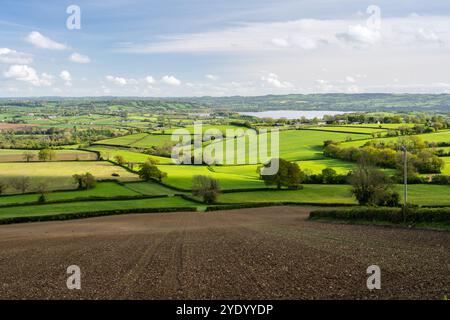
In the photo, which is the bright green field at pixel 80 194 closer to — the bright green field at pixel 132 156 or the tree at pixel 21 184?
the tree at pixel 21 184

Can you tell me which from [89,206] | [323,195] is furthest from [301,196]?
[89,206]

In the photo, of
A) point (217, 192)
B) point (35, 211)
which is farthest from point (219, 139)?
point (35, 211)

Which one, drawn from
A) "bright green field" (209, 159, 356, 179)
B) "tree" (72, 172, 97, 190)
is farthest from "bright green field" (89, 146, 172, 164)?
"tree" (72, 172, 97, 190)

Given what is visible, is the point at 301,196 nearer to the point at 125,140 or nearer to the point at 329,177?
the point at 329,177

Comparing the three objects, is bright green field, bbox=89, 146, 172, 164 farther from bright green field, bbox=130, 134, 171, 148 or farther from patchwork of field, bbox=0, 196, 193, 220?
patchwork of field, bbox=0, 196, 193, 220

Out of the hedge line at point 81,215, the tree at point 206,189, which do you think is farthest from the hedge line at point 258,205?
the hedge line at point 81,215
